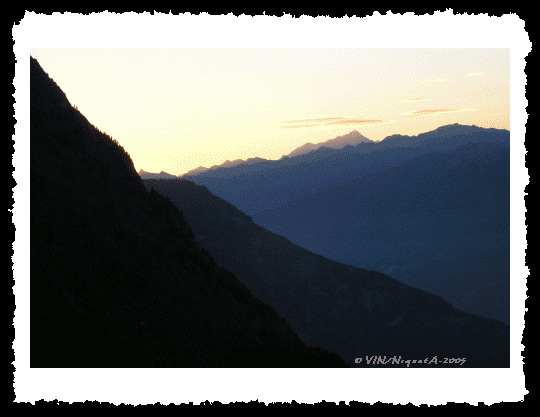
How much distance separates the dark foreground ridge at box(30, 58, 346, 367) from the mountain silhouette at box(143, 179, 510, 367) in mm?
52165

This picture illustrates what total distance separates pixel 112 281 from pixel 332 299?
6749cm

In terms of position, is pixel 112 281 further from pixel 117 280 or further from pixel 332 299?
A: pixel 332 299

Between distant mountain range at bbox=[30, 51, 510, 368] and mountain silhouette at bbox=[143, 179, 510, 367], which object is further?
mountain silhouette at bbox=[143, 179, 510, 367]

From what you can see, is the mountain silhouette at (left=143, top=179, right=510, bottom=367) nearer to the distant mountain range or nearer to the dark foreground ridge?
the distant mountain range

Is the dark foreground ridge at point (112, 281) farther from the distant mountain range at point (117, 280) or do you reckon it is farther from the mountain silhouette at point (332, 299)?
the mountain silhouette at point (332, 299)

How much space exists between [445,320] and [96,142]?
265ft

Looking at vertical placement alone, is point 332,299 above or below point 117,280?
below

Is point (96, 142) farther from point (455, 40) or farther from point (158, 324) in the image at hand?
point (455, 40)

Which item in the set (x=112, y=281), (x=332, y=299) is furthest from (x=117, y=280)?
(x=332, y=299)

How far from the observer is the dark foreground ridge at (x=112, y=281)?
554 inches

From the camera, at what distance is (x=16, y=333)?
→ 1319 cm

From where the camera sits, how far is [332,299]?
8006 centimetres

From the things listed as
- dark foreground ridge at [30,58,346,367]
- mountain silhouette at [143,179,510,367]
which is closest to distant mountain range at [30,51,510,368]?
dark foreground ridge at [30,58,346,367]

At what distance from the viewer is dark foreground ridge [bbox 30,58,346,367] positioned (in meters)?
14.1
